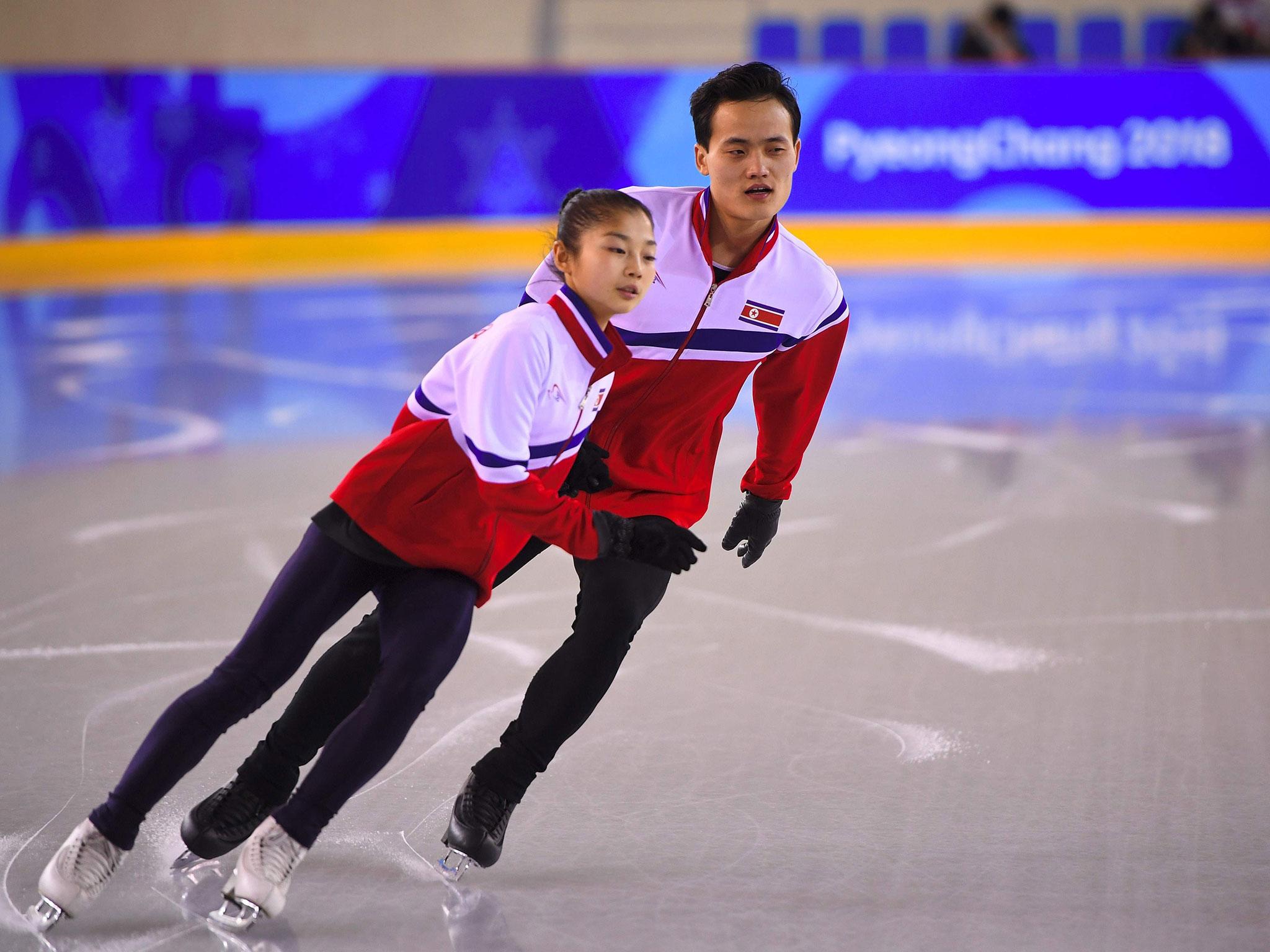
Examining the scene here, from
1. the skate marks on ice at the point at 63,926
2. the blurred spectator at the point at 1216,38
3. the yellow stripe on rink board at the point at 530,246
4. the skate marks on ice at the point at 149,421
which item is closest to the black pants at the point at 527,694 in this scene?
the skate marks on ice at the point at 63,926

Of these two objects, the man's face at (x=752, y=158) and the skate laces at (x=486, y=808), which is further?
the man's face at (x=752, y=158)

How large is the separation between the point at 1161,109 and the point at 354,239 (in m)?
6.98

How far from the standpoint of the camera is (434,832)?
267cm

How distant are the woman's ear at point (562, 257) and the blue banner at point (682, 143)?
32.3 ft

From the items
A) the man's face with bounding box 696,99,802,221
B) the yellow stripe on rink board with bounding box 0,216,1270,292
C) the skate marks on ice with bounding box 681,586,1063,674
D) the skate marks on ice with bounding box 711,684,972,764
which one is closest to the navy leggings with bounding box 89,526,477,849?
the man's face with bounding box 696,99,802,221

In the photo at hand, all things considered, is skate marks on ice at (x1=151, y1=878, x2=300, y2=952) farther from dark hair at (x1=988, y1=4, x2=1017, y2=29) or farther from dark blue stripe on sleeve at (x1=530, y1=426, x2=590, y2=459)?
dark hair at (x1=988, y1=4, x2=1017, y2=29)

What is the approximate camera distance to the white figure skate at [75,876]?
7.38ft

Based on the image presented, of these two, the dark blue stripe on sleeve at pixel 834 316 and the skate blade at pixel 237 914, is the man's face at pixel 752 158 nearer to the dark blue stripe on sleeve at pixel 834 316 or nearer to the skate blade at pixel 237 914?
the dark blue stripe on sleeve at pixel 834 316

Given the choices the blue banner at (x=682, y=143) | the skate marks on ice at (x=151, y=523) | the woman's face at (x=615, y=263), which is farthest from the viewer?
the blue banner at (x=682, y=143)

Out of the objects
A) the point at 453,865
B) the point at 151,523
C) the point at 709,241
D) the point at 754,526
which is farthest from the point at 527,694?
the point at 151,523

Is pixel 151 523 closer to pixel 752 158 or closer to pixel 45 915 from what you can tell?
pixel 45 915

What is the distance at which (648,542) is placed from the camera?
7.82 feet

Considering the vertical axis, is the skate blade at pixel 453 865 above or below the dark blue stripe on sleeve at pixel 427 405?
below

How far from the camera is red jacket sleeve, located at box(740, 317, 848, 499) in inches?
111
